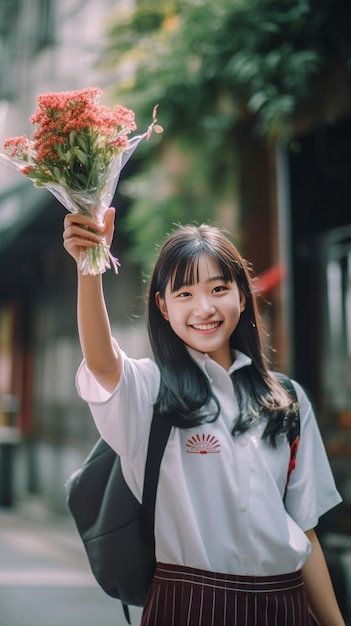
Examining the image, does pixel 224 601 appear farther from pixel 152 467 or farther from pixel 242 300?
pixel 242 300

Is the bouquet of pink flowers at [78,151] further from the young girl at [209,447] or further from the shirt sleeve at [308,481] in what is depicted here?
the shirt sleeve at [308,481]

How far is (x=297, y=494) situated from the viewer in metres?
2.26

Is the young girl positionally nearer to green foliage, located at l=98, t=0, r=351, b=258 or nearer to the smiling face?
the smiling face

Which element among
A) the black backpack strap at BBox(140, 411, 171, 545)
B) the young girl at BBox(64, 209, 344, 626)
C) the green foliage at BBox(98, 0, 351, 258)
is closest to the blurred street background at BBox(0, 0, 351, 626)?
the green foliage at BBox(98, 0, 351, 258)

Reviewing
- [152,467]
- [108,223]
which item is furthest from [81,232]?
[152,467]

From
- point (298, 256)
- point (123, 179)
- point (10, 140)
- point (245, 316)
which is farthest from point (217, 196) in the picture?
point (10, 140)

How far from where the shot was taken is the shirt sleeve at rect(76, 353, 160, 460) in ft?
6.88

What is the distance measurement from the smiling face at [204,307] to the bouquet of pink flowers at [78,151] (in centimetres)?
31

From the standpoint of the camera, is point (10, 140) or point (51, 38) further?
point (51, 38)

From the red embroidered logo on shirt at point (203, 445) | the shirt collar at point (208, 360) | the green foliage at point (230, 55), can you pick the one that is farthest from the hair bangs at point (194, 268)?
the green foliage at point (230, 55)

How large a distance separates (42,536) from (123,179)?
4272 mm

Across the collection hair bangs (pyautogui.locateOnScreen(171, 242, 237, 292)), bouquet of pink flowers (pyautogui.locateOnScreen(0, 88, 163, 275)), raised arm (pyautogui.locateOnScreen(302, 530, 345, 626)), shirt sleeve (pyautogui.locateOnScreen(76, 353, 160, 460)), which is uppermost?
bouquet of pink flowers (pyautogui.locateOnScreen(0, 88, 163, 275))

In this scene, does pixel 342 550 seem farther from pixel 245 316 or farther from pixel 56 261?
pixel 56 261

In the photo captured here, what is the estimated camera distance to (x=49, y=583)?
649 cm
